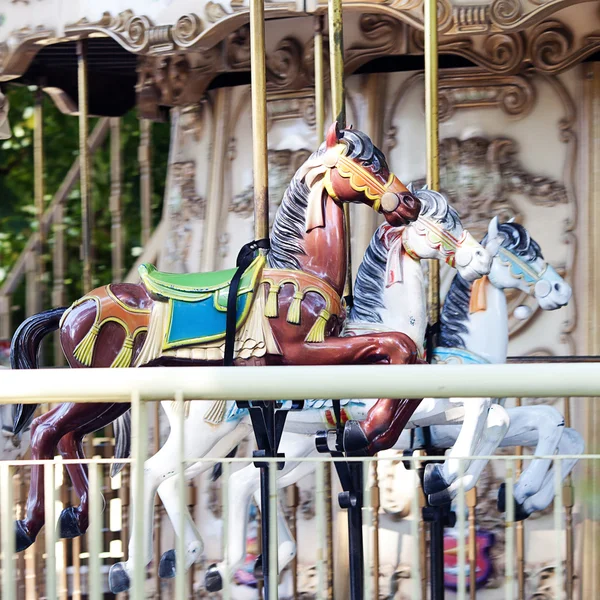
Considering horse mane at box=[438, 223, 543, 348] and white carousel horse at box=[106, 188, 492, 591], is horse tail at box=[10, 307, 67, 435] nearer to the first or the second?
white carousel horse at box=[106, 188, 492, 591]

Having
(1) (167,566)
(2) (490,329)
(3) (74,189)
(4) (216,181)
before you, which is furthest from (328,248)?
(3) (74,189)

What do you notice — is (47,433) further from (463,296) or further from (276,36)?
(276,36)

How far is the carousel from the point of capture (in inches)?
172

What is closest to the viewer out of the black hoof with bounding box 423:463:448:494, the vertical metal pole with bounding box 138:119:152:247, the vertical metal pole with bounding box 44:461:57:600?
the vertical metal pole with bounding box 44:461:57:600

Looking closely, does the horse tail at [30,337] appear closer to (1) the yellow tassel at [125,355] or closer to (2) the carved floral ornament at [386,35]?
(1) the yellow tassel at [125,355]

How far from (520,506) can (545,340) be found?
4.20 ft

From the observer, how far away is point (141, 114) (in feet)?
23.0

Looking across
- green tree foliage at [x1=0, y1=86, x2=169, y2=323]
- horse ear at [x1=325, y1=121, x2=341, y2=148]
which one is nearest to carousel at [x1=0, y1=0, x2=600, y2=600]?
horse ear at [x1=325, y1=121, x2=341, y2=148]

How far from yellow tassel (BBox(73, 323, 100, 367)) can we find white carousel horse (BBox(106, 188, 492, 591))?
0.41 meters

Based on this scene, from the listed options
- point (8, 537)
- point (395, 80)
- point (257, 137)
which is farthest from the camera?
point (395, 80)

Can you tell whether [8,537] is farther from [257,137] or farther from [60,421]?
[257,137]

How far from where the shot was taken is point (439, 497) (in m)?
4.48

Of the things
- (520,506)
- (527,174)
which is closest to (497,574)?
(520,506)

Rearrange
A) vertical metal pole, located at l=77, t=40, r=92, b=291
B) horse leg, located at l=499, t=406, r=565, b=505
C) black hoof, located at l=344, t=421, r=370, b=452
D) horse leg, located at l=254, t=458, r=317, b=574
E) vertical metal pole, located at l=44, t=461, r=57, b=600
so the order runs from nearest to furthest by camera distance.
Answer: vertical metal pole, located at l=44, t=461, r=57, b=600, black hoof, located at l=344, t=421, r=370, b=452, horse leg, located at l=499, t=406, r=565, b=505, horse leg, located at l=254, t=458, r=317, b=574, vertical metal pole, located at l=77, t=40, r=92, b=291
